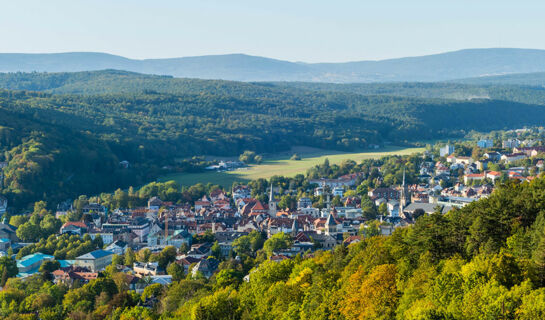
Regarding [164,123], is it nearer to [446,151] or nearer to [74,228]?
[446,151]

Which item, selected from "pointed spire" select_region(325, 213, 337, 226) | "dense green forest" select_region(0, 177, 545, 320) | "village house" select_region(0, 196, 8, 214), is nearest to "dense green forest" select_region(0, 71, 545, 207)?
"village house" select_region(0, 196, 8, 214)

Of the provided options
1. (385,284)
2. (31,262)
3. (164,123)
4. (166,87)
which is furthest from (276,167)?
(166,87)

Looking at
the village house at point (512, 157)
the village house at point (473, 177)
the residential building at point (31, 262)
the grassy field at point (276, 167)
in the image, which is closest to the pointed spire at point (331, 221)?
the residential building at point (31, 262)

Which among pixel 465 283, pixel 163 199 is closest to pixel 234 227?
pixel 163 199

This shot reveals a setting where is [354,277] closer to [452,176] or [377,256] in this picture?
[377,256]

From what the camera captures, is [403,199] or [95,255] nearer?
[95,255]

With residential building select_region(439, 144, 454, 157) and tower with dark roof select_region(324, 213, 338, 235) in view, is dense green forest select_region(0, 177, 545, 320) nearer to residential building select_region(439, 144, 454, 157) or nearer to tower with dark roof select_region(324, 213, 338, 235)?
tower with dark roof select_region(324, 213, 338, 235)
